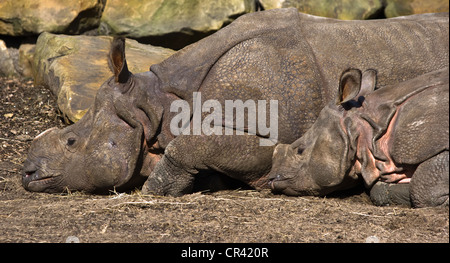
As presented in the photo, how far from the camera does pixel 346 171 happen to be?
557 cm

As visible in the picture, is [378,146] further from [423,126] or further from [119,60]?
[119,60]

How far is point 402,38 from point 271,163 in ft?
5.13

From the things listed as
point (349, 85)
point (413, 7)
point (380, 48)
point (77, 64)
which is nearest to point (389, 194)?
point (349, 85)

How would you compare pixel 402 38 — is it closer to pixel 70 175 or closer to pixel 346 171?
Result: pixel 346 171

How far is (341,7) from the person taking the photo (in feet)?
27.5

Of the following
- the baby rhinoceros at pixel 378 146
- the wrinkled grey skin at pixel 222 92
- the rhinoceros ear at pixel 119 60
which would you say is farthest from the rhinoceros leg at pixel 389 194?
the rhinoceros ear at pixel 119 60

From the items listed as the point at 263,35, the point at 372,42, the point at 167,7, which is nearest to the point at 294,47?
the point at 263,35

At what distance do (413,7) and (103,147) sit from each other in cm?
406

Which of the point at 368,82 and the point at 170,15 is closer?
the point at 368,82

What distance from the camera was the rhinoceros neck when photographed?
6.03 metres

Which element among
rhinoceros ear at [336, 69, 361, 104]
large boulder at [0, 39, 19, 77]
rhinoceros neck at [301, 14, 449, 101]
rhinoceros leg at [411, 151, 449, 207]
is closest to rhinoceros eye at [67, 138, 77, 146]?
rhinoceros neck at [301, 14, 449, 101]

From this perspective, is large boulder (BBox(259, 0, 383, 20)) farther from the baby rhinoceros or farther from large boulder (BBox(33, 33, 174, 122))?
the baby rhinoceros

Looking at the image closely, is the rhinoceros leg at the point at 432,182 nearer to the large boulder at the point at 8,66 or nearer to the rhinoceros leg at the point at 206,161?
the rhinoceros leg at the point at 206,161

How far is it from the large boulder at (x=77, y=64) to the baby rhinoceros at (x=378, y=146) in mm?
2334
